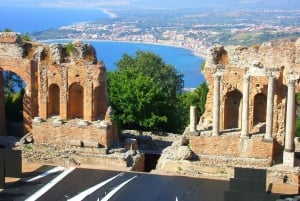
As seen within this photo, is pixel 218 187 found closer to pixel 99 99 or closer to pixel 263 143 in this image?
pixel 263 143

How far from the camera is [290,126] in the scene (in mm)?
25656

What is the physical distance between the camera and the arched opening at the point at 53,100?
101ft

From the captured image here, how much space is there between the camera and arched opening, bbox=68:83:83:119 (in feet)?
101

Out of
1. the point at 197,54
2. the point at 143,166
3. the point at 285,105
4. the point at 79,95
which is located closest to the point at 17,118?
the point at 79,95

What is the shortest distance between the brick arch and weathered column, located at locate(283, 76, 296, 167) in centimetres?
1358

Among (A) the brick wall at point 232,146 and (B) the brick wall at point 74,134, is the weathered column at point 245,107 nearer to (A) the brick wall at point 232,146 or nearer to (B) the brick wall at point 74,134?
(A) the brick wall at point 232,146

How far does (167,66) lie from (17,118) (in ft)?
77.3

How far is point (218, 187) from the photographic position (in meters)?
24.1

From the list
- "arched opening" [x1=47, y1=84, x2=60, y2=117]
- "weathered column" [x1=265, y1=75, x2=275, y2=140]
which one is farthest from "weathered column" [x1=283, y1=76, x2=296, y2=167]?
"arched opening" [x1=47, y1=84, x2=60, y2=117]

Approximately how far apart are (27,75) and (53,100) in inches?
81.0

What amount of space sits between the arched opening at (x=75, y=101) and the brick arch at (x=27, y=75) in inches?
76.0

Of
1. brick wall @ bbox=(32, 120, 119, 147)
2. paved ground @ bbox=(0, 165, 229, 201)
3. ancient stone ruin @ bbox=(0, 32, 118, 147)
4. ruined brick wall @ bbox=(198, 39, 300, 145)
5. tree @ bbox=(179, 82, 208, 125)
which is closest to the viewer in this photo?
paved ground @ bbox=(0, 165, 229, 201)

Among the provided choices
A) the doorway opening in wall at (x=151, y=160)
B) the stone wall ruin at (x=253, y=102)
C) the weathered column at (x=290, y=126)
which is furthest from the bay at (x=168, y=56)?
the weathered column at (x=290, y=126)

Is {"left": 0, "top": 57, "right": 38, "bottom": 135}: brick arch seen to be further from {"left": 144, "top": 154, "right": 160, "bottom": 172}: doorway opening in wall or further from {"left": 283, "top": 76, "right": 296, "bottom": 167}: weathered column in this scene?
{"left": 283, "top": 76, "right": 296, "bottom": 167}: weathered column
